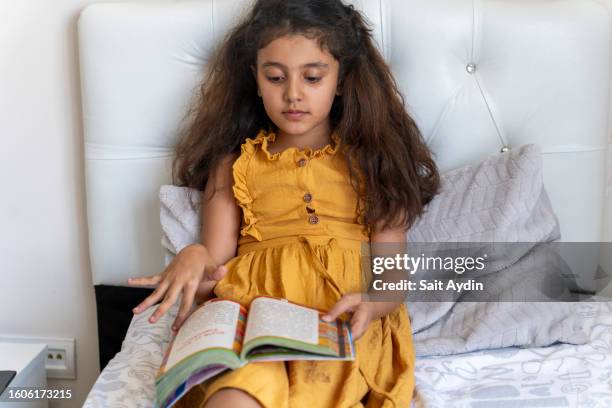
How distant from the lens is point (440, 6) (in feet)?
4.39

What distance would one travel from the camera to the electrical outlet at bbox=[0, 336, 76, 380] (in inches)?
62.8

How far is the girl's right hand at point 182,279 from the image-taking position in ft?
3.37

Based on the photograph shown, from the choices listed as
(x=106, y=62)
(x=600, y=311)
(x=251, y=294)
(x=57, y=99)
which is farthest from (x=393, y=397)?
(x=57, y=99)

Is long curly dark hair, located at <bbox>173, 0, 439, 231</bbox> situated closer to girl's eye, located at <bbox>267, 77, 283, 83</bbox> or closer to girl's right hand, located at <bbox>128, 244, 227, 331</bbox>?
girl's eye, located at <bbox>267, 77, 283, 83</bbox>

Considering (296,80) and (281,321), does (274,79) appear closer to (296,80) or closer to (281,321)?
(296,80)

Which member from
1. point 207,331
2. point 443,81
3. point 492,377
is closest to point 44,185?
point 207,331

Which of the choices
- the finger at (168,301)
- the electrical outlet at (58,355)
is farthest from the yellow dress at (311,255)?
the electrical outlet at (58,355)

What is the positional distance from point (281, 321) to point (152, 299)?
7.5 inches

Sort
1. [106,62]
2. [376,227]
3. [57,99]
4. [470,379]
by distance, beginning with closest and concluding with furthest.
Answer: [470,379] < [376,227] < [106,62] < [57,99]

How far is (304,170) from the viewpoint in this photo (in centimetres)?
124

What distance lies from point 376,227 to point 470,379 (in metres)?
0.29

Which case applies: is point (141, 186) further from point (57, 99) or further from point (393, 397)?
point (393, 397)

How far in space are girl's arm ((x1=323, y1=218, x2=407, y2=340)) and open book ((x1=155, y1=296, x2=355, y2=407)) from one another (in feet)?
0.07

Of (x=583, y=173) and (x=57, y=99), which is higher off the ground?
(x=57, y=99)
